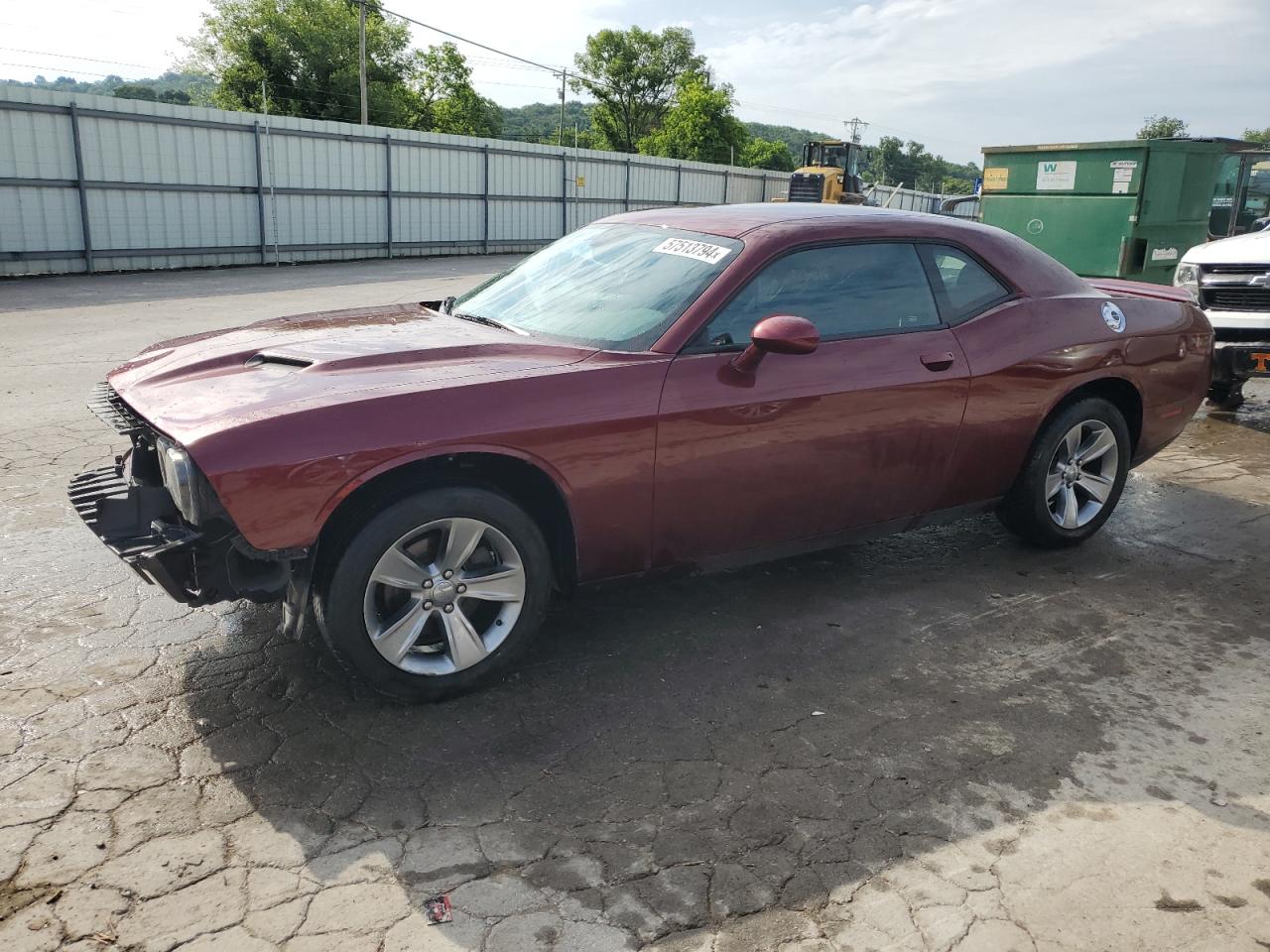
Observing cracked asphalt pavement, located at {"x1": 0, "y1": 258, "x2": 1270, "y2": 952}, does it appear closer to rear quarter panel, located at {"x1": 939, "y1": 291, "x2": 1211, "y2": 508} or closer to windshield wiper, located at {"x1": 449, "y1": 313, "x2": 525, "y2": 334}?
rear quarter panel, located at {"x1": 939, "y1": 291, "x2": 1211, "y2": 508}

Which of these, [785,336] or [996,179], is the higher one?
[996,179]

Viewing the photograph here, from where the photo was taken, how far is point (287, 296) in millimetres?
14875

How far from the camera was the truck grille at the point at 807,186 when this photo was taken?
29.6 meters

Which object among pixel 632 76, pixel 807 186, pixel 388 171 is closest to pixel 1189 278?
pixel 388 171

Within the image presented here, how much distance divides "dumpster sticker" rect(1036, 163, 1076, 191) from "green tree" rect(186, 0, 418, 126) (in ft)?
165

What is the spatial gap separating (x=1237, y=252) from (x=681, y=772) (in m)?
7.47

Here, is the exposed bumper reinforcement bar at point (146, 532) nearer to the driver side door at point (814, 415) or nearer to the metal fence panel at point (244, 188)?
the driver side door at point (814, 415)

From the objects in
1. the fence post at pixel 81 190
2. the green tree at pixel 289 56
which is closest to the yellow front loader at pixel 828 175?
the fence post at pixel 81 190

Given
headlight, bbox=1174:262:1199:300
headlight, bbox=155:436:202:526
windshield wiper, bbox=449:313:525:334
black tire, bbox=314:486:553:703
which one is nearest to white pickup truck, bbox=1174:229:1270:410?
headlight, bbox=1174:262:1199:300

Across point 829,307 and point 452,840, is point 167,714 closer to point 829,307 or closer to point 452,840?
point 452,840

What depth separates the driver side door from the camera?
360 cm

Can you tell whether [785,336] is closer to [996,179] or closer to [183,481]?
[183,481]

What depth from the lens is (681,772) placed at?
298 cm

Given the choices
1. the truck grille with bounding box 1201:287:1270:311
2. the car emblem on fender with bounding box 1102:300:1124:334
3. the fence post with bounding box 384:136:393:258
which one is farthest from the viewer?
the fence post with bounding box 384:136:393:258
